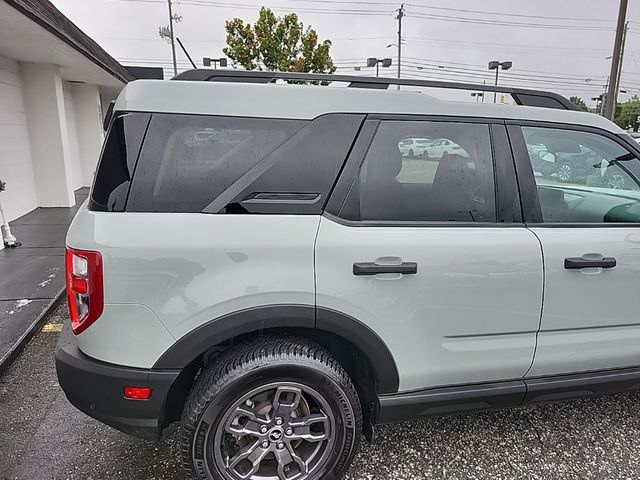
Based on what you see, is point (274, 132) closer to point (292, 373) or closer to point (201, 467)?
point (292, 373)

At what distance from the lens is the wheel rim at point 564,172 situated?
2.82 m

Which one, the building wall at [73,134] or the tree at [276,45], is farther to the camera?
the tree at [276,45]

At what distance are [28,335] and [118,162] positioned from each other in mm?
2611

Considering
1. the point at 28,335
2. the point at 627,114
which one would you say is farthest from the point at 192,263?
the point at 627,114

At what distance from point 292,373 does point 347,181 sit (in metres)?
0.89

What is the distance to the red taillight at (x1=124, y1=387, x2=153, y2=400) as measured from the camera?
1917 millimetres

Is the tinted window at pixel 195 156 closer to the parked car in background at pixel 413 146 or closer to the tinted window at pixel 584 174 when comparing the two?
the parked car in background at pixel 413 146

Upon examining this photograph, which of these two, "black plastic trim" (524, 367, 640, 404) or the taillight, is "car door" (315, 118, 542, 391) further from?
the taillight

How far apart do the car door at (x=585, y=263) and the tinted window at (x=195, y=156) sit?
1276 millimetres

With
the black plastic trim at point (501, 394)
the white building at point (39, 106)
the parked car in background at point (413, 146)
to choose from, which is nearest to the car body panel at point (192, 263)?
the parked car in background at point (413, 146)

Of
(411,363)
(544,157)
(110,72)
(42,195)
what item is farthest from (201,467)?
(110,72)

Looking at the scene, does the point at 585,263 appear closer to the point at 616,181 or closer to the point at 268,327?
the point at 616,181

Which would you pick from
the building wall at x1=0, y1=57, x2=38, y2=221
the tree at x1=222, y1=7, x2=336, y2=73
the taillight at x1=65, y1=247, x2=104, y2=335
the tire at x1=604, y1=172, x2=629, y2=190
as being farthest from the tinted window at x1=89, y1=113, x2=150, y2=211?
the tree at x1=222, y1=7, x2=336, y2=73

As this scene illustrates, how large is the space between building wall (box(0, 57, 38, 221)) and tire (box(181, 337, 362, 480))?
7.38 metres
